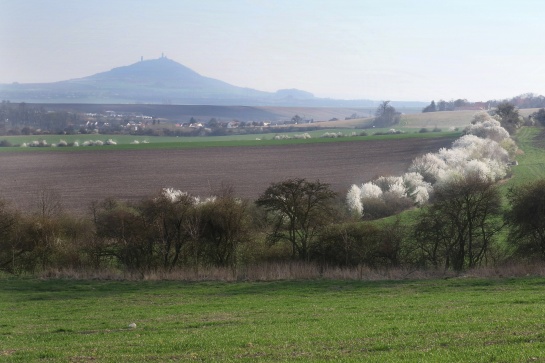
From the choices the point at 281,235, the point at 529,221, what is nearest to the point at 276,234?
the point at 281,235

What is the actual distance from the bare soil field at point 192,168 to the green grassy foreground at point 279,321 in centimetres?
2387

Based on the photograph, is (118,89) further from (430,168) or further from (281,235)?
(281,235)

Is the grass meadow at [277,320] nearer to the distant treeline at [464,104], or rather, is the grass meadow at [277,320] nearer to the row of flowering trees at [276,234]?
the row of flowering trees at [276,234]

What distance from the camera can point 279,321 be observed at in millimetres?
15609

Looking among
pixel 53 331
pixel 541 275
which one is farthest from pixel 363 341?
pixel 541 275

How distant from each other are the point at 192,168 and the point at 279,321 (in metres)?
58.3

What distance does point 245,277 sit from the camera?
28.5m

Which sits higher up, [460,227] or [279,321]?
[279,321]

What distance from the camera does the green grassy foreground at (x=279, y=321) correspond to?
10.9 metres

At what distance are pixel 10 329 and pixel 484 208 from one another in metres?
24.9

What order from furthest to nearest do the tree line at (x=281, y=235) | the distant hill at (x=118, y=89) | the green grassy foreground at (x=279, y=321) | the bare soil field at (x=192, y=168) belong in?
the distant hill at (x=118, y=89)
the bare soil field at (x=192, y=168)
the tree line at (x=281, y=235)
the green grassy foreground at (x=279, y=321)

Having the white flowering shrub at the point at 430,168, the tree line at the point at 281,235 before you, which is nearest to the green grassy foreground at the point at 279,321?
the tree line at the point at 281,235

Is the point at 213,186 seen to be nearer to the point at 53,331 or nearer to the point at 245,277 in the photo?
the point at 245,277

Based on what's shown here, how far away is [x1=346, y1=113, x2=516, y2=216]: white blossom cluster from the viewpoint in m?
46.6
